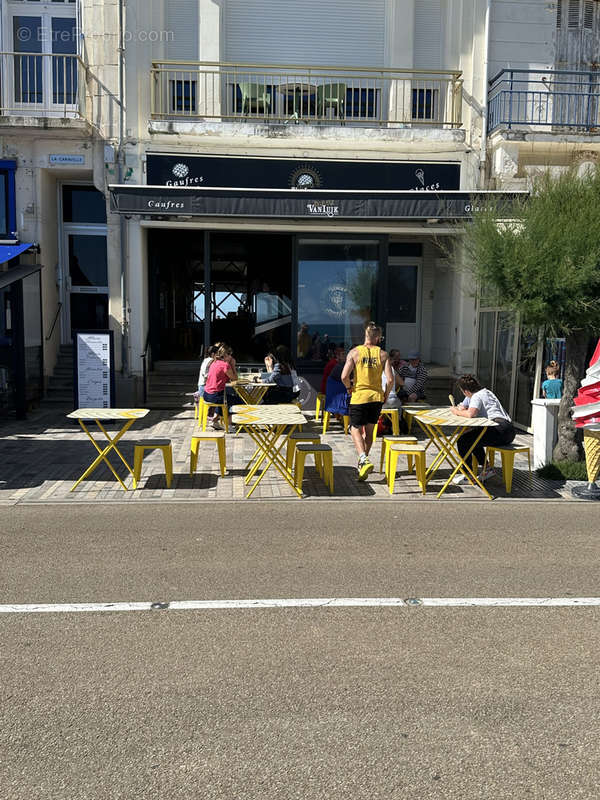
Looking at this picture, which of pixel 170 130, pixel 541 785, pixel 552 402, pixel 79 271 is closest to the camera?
pixel 541 785

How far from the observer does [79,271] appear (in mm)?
15867

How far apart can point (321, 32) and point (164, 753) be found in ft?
49.0

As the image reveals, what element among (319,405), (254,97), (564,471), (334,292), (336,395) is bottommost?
(564,471)

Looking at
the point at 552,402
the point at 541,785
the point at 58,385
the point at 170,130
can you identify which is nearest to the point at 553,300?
the point at 552,402

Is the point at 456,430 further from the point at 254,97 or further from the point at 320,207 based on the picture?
the point at 254,97

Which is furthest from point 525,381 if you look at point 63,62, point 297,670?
point 63,62

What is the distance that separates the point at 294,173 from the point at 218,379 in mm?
5139

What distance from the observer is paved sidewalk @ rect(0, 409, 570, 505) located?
7.98m

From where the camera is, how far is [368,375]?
870cm

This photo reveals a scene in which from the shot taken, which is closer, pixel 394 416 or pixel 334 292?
pixel 394 416

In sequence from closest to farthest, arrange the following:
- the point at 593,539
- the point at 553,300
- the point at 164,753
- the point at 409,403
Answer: the point at 164,753 < the point at 593,539 < the point at 553,300 < the point at 409,403

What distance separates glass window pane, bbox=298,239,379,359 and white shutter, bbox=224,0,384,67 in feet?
12.7

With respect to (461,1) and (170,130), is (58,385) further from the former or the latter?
(461,1)

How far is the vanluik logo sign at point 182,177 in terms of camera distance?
46.0 ft
